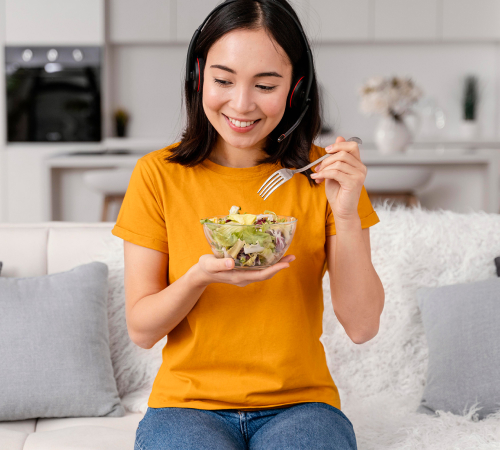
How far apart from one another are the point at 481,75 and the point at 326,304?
4.81 metres

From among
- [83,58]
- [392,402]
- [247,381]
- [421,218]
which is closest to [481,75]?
[83,58]

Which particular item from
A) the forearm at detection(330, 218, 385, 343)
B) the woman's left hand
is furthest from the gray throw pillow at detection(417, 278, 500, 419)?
the woman's left hand

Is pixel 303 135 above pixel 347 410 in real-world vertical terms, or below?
above

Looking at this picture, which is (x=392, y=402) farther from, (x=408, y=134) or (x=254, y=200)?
(x=408, y=134)

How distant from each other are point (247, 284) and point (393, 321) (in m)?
0.67

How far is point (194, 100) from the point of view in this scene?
1196 mm

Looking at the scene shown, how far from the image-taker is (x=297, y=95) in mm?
1130

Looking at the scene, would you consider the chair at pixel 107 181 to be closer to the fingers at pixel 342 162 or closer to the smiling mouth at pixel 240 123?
the smiling mouth at pixel 240 123

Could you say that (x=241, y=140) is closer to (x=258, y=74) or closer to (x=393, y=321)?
(x=258, y=74)

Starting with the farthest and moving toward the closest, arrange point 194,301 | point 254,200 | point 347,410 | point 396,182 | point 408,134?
point 408,134 → point 396,182 → point 347,410 → point 254,200 → point 194,301

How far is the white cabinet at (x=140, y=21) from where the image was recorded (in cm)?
511

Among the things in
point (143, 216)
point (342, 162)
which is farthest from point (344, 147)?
point (143, 216)

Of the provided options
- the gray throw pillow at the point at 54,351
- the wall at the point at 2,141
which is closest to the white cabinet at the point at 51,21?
the wall at the point at 2,141

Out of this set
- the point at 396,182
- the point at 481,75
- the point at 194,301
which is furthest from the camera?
the point at 481,75
